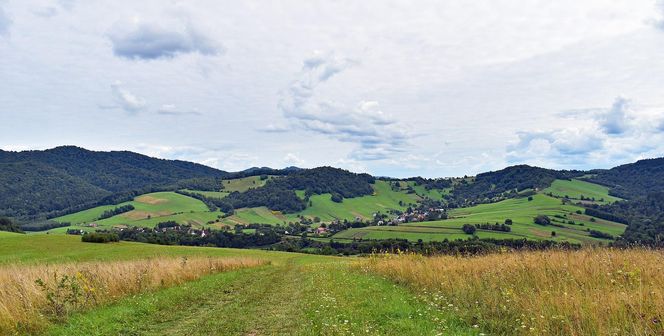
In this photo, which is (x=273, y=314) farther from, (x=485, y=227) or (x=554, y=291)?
(x=485, y=227)

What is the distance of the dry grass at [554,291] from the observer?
8.37 meters

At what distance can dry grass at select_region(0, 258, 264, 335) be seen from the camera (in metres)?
11.6

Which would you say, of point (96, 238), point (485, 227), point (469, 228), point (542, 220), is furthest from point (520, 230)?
point (96, 238)

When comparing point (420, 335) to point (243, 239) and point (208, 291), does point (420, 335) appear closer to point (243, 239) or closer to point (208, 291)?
point (208, 291)

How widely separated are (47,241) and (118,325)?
251 ft

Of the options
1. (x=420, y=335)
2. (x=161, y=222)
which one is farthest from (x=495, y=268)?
(x=161, y=222)

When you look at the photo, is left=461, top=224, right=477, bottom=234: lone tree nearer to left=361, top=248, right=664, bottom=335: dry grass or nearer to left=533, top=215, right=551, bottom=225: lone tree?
left=533, top=215, right=551, bottom=225: lone tree

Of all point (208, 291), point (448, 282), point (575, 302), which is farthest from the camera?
point (208, 291)

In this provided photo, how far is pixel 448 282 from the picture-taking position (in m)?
15.3

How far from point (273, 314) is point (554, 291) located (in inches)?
351

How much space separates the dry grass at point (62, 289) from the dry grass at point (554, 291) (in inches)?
466

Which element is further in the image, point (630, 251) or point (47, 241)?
point (47, 241)

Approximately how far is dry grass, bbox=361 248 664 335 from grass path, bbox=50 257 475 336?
1091 millimetres

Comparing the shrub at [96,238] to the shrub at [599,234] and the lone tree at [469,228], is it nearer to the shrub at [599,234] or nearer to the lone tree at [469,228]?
the lone tree at [469,228]
